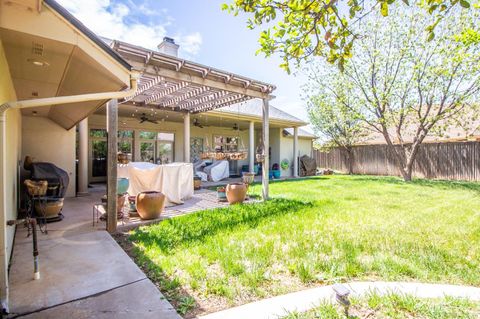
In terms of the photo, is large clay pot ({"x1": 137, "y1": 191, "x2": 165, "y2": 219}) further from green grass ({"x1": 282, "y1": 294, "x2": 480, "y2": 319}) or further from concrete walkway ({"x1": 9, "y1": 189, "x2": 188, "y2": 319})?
green grass ({"x1": 282, "y1": 294, "x2": 480, "y2": 319})

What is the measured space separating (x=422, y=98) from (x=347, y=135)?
591 centimetres

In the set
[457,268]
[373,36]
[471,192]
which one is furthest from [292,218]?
[373,36]

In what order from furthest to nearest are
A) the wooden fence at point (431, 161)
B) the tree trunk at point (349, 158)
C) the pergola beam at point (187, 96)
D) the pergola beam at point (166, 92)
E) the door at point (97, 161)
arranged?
the tree trunk at point (349, 158) < the wooden fence at point (431, 161) < the door at point (97, 161) < the pergola beam at point (187, 96) < the pergola beam at point (166, 92)

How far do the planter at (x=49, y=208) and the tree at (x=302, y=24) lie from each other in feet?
16.9

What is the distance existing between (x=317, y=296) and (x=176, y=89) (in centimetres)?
635

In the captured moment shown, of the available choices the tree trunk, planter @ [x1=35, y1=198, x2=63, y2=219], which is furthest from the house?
the tree trunk

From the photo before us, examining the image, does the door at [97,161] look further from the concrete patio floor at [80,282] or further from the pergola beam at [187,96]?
the concrete patio floor at [80,282]

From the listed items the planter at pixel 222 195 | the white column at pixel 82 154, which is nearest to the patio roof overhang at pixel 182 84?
the white column at pixel 82 154

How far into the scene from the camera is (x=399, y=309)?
2.19 meters

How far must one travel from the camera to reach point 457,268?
298 centimetres

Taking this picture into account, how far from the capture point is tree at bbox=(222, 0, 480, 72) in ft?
7.66

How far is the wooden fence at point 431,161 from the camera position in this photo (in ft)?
40.5

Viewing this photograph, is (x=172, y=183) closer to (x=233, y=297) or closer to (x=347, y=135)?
(x=233, y=297)

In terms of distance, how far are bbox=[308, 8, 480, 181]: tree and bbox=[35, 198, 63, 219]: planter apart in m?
11.4
